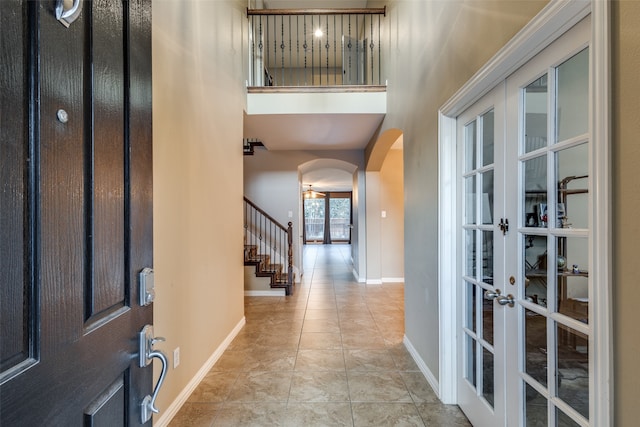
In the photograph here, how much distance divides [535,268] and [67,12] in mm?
1724

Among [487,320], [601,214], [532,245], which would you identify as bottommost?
[487,320]

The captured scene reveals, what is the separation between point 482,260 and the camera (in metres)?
1.76

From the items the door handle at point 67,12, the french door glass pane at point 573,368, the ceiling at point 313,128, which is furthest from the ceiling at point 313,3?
the french door glass pane at point 573,368

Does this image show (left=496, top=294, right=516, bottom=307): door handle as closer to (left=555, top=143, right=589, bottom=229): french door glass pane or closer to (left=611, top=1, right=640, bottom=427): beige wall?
(left=555, top=143, right=589, bottom=229): french door glass pane

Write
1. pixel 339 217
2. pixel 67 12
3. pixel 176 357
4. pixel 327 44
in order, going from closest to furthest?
1. pixel 67 12
2. pixel 176 357
3. pixel 327 44
4. pixel 339 217

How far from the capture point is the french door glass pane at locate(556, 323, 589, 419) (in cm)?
107

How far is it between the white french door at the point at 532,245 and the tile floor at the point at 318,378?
19.4 inches

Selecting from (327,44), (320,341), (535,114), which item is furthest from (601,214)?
(327,44)

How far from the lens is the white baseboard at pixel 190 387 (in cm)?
187

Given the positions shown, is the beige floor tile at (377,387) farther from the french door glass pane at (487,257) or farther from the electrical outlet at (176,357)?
the electrical outlet at (176,357)

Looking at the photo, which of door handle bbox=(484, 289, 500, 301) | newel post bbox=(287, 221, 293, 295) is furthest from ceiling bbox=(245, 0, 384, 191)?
door handle bbox=(484, 289, 500, 301)

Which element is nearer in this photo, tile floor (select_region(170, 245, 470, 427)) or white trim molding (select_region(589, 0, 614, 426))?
white trim molding (select_region(589, 0, 614, 426))

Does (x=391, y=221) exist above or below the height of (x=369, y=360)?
above

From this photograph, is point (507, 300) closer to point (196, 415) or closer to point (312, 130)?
point (196, 415)
